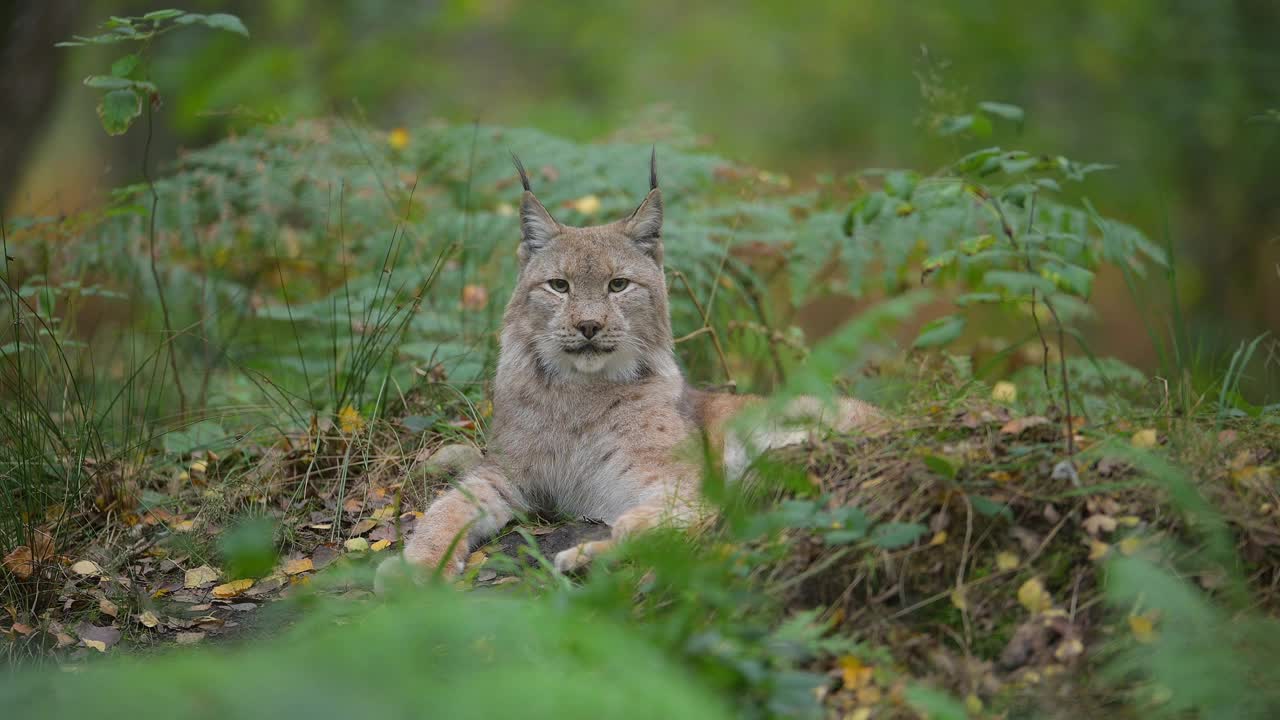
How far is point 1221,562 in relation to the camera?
3152mm

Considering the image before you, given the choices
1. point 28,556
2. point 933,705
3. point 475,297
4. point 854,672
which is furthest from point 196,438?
point 933,705

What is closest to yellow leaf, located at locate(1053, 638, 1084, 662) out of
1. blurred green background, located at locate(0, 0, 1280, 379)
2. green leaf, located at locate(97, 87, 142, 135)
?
green leaf, located at locate(97, 87, 142, 135)

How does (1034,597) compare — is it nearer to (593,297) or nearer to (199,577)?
(593,297)

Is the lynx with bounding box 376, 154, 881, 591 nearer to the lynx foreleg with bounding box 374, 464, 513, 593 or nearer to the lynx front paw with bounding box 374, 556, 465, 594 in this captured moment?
the lynx foreleg with bounding box 374, 464, 513, 593

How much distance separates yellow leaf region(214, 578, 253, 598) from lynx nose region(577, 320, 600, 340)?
5.50 ft

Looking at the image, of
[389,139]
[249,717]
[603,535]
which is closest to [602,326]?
[603,535]

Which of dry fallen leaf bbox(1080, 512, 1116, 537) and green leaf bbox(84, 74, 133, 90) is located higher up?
green leaf bbox(84, 74, 133, 90)

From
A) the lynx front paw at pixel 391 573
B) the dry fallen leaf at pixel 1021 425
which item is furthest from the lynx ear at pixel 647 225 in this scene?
the dry fallen leaf at pixel 1021 425

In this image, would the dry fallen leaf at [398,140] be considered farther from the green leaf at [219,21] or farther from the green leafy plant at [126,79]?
the green leaf at [219,21]

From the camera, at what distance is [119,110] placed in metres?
4.71

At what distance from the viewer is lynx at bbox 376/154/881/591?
4652 millimetres

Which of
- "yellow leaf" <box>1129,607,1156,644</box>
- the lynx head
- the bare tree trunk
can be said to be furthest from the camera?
the bare tree trunk

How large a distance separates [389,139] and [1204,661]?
6.32 m

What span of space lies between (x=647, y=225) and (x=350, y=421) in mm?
1665
